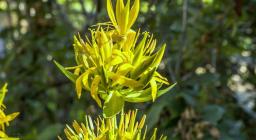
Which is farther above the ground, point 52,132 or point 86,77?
point 86,77

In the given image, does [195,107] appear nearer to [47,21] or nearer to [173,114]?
[173,114]

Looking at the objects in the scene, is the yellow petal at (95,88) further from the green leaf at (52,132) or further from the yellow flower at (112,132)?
the green leaf at (52,132)

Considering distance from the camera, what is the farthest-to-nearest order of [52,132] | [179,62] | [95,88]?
[179,62]
[52,132]
[95,88]

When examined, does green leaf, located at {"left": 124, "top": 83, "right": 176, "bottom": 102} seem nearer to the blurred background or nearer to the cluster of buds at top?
the cluster of buds at top

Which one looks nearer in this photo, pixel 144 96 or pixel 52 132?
pixel 144 96

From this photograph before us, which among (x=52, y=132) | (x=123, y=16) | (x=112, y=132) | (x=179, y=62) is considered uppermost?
(x=123, y=16)

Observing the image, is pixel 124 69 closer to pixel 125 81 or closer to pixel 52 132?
pixel 125 81

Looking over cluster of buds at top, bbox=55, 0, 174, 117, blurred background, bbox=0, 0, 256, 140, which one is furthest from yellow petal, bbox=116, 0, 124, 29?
blurred background, bbox=0, 0, 256, 140

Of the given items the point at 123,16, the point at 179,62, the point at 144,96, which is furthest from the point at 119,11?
the point at 179,62
